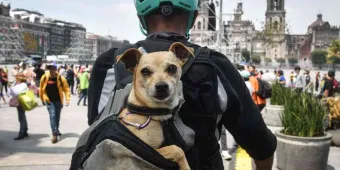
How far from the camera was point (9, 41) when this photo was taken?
83375mm

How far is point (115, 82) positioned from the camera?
60.1 inches

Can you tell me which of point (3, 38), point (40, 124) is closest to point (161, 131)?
point (40, 124)

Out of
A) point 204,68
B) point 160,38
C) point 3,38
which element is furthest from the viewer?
point 3,38

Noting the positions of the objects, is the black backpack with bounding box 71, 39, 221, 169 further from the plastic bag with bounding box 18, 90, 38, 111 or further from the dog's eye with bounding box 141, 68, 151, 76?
the plastic bag with bounding box 18, 90, 38, 111

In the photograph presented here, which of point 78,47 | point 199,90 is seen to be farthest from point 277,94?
point 78,47

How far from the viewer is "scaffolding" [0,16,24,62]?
264 ft

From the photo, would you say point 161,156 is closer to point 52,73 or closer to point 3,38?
point 52,73

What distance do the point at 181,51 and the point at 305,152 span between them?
15.0ft

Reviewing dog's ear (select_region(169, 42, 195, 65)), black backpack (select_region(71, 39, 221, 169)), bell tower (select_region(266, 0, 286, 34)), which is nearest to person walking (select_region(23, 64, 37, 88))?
black backpack (select_region(71, 39, 221, 169))

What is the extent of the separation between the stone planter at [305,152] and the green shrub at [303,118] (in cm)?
20

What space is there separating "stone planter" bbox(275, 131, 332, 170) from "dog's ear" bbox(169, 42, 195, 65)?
178 inches

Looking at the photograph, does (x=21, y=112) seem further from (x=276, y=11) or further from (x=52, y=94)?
(x=276, y=11)

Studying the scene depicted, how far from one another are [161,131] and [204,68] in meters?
0.36

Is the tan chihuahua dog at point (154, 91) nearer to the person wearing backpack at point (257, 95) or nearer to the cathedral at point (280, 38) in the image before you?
the person wearing backpack at point (257, 95)
